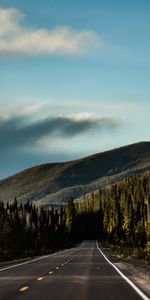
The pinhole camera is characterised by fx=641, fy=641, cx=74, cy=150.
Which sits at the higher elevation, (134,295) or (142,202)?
(142,202)

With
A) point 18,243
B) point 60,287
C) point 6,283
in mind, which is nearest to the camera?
point 60,287

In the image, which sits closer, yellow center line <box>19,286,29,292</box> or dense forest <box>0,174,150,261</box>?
yellow center line <box>19,286,29,292</box>

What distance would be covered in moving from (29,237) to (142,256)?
43800 millimetres

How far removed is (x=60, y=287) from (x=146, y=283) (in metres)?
4.35

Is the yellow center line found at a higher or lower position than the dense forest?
lower

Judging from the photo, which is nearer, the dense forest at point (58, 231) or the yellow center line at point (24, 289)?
the yellow center line at point (24, 289)

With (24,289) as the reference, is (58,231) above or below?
above

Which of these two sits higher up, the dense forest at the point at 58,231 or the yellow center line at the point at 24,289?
the dense forest at the point at 58,231

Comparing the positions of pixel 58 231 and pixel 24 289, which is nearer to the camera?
pixel 24 289

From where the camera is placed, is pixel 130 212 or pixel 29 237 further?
pixel 130 212

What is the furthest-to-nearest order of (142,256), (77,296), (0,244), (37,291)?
(0,244), (142,256), (37,291), (77,296)

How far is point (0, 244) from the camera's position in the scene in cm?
6606

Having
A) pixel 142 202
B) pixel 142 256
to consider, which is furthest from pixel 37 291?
pixel 142 202

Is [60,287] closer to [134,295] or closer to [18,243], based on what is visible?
[134,295]
